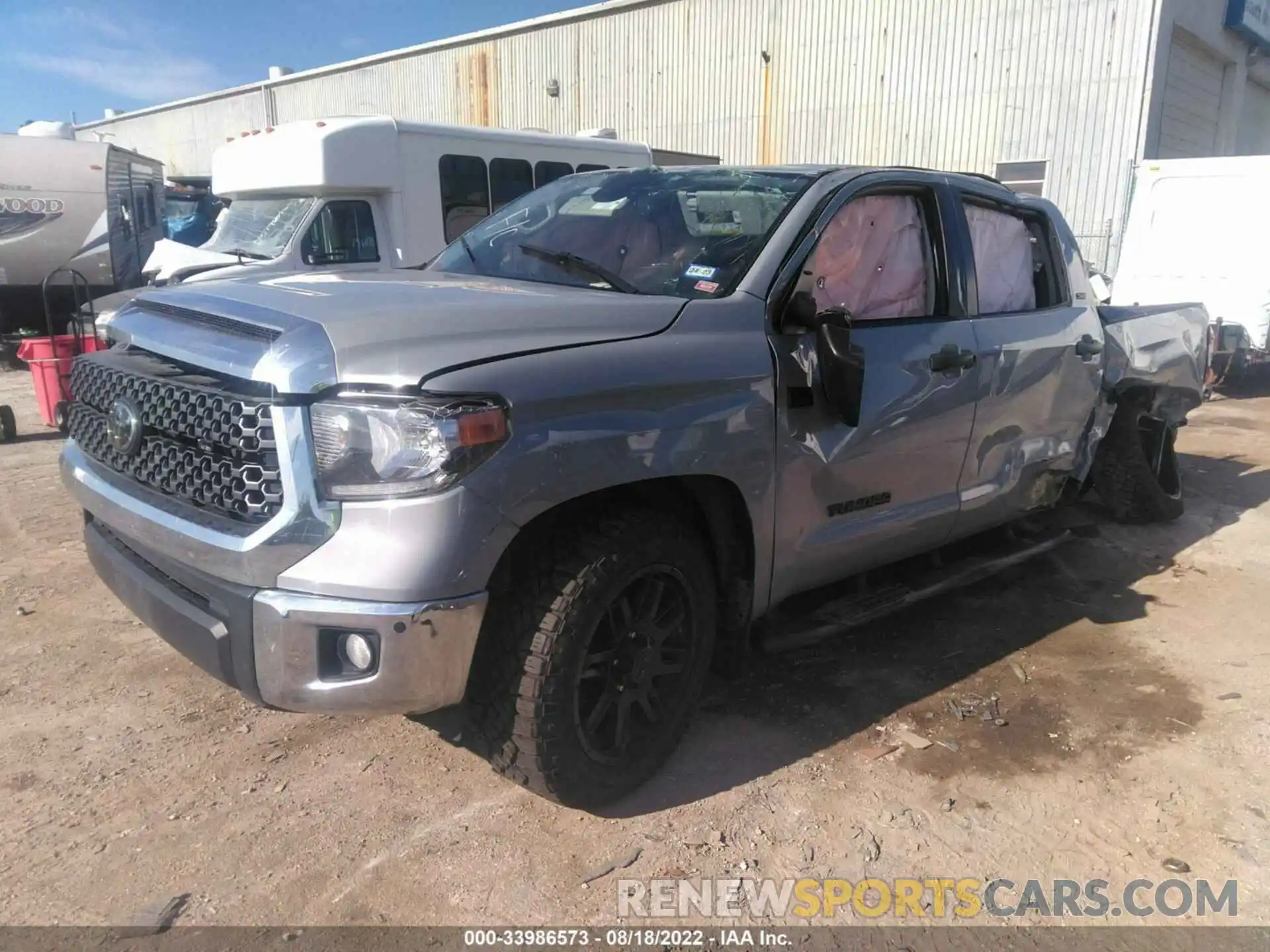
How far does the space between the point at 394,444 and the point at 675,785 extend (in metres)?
1.47

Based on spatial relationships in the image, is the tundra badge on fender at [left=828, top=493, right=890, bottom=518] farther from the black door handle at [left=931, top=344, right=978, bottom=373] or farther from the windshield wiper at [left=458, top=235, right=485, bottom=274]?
the windshield wiper at [left=458, top=235, right=485, bottom=274]

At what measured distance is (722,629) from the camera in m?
3.24

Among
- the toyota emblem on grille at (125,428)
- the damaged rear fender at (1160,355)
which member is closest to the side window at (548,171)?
the damaged rear fender at (1160,355)

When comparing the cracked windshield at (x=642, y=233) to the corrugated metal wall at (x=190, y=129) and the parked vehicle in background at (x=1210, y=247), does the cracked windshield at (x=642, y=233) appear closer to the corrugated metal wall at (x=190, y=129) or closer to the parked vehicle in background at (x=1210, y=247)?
the parked vehicle in background at (x=1210, y=247)

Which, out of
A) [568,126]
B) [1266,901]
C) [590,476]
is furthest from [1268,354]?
[568,126]

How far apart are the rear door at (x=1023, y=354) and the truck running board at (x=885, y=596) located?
0.23m

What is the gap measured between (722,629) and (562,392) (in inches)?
46.2

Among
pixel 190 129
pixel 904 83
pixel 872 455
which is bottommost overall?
pixel 872 455

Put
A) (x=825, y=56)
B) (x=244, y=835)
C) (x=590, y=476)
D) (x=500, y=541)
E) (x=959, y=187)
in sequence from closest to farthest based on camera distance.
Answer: (x=500, y=541), (x=590, y=476), (x=244, y=835), (x=959, y=187), (x=825, y=56)

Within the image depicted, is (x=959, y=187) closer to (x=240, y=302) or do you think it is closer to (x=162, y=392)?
(x=240, y=302)

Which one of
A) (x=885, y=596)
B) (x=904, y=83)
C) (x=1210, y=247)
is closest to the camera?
(x=885, y=596)

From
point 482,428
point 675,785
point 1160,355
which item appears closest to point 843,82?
point 1160,355

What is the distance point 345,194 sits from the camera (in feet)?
30.6

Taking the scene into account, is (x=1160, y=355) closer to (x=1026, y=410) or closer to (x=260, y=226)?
(x=1026, y=410)
